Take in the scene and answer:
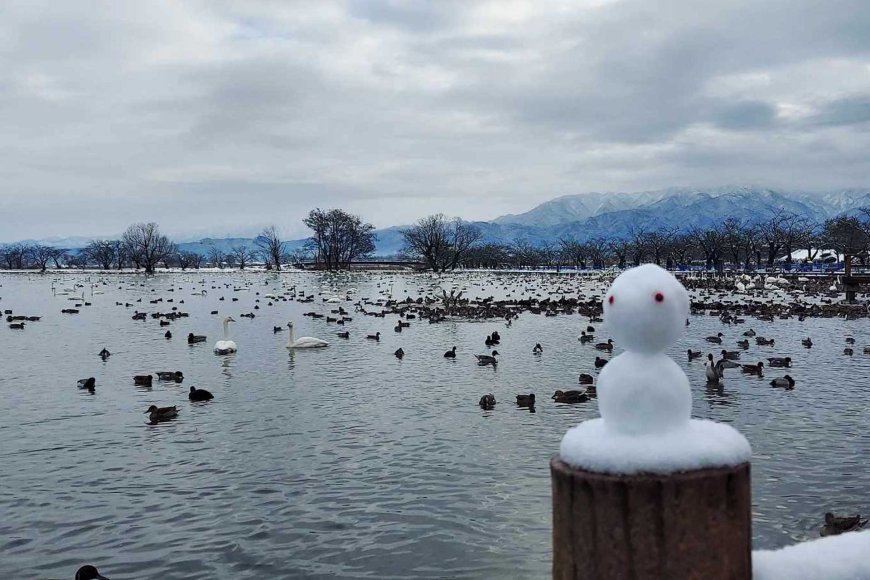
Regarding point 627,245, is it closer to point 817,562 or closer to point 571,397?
point 571,397

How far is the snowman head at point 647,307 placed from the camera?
2.70m

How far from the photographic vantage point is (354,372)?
69.4ft

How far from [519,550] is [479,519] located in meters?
1.01

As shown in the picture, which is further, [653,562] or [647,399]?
[647,399]

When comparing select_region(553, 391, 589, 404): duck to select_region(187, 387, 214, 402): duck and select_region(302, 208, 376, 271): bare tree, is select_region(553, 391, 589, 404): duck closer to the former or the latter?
select_region(187, 387, 214, 402): duck

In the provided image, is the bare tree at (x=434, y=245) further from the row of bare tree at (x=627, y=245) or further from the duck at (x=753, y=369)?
the duck at (x=753, y=369)

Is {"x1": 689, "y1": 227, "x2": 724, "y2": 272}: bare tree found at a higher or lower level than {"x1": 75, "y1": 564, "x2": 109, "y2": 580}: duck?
higher

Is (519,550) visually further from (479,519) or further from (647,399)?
(647,399)

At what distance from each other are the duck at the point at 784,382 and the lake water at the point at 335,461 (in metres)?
0.30

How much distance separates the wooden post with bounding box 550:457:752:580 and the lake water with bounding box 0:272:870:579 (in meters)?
5.94

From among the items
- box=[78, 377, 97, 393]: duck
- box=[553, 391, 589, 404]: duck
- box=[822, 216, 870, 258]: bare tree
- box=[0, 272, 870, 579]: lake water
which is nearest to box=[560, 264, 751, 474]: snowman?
box=[0, 272, 870, 579]: lake water

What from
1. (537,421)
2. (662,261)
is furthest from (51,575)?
(662,261)

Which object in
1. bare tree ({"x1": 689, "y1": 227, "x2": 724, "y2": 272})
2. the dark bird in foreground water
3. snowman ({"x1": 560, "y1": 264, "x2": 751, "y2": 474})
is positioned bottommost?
the dark bird in foreground water

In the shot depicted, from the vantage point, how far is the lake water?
8.59 meters
